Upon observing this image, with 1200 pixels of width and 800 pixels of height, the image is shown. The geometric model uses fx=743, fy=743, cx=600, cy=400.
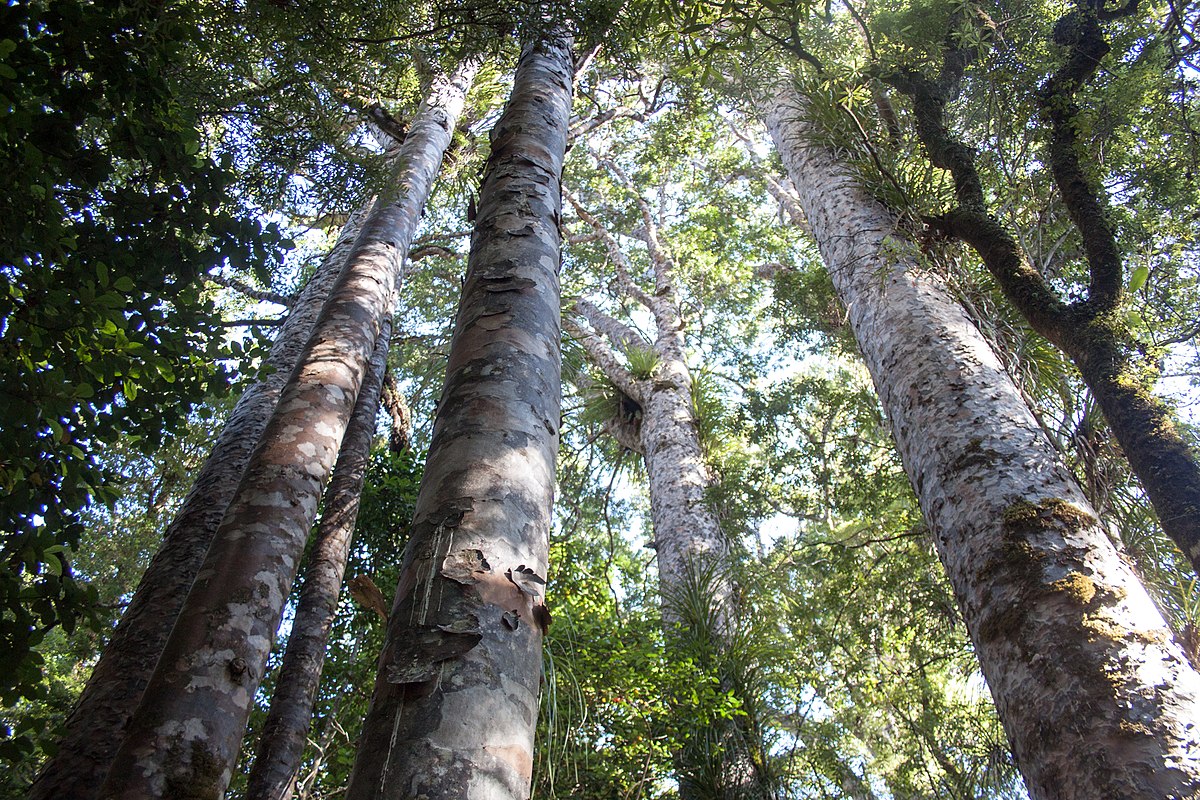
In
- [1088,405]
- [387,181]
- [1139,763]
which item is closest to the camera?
[1139,763]

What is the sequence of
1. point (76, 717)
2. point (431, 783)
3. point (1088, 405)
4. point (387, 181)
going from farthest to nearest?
point (387, 181) → point (1088, 405) → point (76, 717) → point (431, 783)

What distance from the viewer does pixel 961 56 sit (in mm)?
5387

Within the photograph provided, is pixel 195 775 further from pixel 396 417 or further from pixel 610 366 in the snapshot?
pixel 610 366

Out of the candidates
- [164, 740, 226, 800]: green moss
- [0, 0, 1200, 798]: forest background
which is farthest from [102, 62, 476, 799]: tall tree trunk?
[0, 0, 1200, 798]: forest background

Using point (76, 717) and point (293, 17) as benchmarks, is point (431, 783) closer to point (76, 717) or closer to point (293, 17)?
point (76, 717)

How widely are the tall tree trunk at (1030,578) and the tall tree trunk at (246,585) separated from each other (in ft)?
8.32

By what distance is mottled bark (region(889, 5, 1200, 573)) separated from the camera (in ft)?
9.27

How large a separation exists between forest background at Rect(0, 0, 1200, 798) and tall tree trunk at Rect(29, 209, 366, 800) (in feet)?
0.75

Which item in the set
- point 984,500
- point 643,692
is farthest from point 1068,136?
point 643,692

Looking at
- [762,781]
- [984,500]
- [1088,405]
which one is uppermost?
[1088,405]

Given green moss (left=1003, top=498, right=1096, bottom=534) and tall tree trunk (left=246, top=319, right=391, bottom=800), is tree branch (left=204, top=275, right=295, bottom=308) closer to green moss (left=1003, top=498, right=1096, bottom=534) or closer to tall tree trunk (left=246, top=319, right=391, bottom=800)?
tall tree trunk (left=246, top=319, right=391, bottom=800)

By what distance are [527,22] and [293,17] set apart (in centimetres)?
115

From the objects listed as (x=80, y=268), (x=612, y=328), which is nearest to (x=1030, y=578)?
(x=80, y=268)

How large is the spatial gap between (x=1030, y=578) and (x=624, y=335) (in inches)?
353
